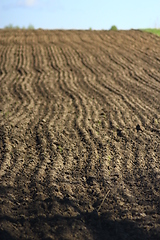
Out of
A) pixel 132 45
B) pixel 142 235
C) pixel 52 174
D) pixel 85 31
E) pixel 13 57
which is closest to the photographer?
pixel 142 235

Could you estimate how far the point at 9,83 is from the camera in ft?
41.5

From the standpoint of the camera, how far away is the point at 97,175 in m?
5.64

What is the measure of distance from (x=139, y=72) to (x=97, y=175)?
897cm

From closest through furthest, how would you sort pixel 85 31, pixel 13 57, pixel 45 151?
1. pixel 45 151
2. pixel 13 57
3. pixel 85 31

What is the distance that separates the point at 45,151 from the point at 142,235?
288cm

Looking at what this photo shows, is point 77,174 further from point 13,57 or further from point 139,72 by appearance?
point 13,57

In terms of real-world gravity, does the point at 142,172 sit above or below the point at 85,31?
below

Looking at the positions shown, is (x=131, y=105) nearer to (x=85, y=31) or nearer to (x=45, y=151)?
(x=45, y=151)

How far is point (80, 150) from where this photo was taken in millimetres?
6652

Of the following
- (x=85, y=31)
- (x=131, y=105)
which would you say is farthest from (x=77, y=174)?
(x=85, y=31)

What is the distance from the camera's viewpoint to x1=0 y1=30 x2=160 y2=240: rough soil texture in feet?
14.1

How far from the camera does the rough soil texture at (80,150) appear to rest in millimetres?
4305

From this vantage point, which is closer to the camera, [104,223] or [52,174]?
[104,223]

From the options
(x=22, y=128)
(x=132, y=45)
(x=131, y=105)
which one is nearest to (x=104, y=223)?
(x=22, y=128)
